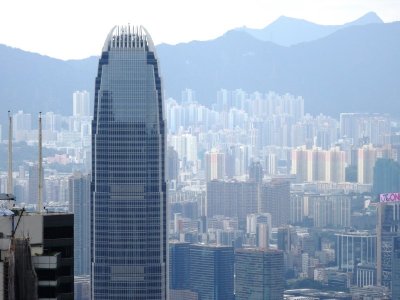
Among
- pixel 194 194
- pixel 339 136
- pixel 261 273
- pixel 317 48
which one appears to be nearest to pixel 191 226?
pixel 194 194

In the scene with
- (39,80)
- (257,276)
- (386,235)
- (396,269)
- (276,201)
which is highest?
(39,80)

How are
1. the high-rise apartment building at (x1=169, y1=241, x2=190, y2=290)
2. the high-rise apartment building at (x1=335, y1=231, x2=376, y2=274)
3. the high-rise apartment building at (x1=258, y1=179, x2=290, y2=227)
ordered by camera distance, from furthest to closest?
the high-rise apartment building at (x1=258, y1=179, x2=290, y2=227) < the high-rise apartment building at (x1=335, y1=231, x2=376, y2=274) < the high-rise apartment building at (x1=169, y1=241, x2=190, y2=290)

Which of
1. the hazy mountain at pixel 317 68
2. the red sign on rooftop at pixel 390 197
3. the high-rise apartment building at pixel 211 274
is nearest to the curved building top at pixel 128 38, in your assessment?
the high-rise apartment building at pixel 211 274

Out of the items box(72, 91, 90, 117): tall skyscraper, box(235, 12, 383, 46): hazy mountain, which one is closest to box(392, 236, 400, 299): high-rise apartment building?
box(72, 91, 90, 117): tall skyscraper

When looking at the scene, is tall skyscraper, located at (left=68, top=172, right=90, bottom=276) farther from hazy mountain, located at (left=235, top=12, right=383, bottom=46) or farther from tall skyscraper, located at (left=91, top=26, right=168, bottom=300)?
hazy mountain, located at (left=235, top=12, right=383, bottom=46)

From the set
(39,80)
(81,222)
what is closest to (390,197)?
(39,80)

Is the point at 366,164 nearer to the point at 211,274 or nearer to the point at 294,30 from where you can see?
the point at 294,30

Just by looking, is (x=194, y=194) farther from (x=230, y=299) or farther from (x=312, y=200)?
(x=230, y=299)
